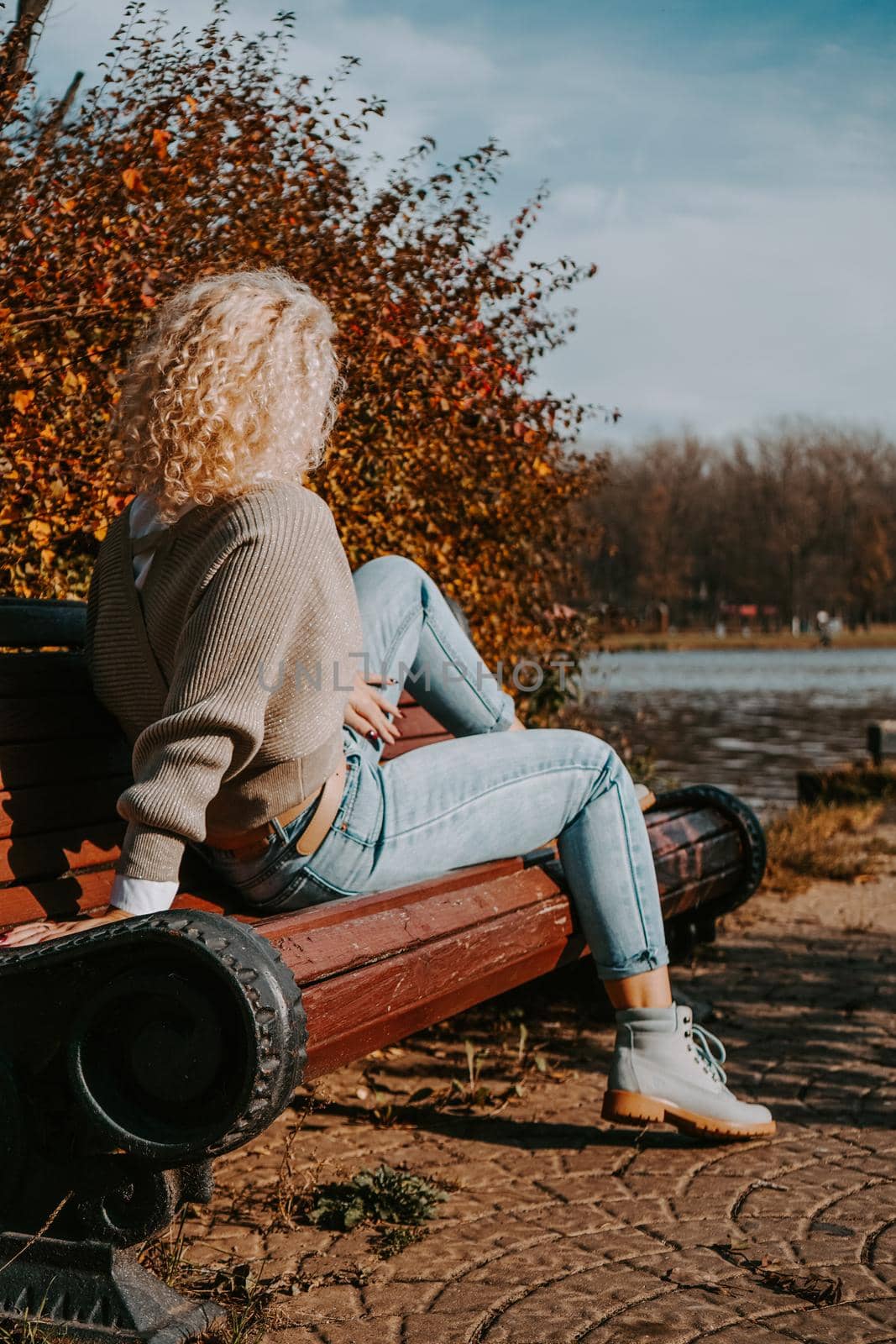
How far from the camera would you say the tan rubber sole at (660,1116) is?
309 cm

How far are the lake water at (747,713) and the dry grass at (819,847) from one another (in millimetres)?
1165

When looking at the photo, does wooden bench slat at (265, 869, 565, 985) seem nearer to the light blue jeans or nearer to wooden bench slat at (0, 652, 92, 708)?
the light blue jeans

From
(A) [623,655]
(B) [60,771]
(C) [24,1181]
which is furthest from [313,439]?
(A) [623,655]

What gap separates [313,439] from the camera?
263 centimetres

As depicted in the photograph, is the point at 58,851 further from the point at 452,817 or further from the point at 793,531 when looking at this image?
the point at 793,531

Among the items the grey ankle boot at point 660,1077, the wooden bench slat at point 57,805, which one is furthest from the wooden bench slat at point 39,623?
the grey ankle boot at point 660,1077

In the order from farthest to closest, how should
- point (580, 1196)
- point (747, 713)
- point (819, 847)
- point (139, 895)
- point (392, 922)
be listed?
point (747, 713) → point (819, 847) → point (580, 1196) → point (392, 922) → point (139, 895)

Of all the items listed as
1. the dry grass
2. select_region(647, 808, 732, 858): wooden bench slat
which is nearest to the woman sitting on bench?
select_region(647, 808, 732, 858): wooden bench slat

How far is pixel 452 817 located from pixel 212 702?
0.77 metres

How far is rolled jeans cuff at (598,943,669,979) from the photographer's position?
3115mm

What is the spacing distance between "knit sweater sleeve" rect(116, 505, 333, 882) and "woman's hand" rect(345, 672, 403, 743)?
2.07 feet

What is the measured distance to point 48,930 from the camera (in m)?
2.33

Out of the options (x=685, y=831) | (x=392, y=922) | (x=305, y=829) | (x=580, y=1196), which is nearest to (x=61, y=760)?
(x=305, y=829)

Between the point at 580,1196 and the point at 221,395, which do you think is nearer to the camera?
the point at 221,395
